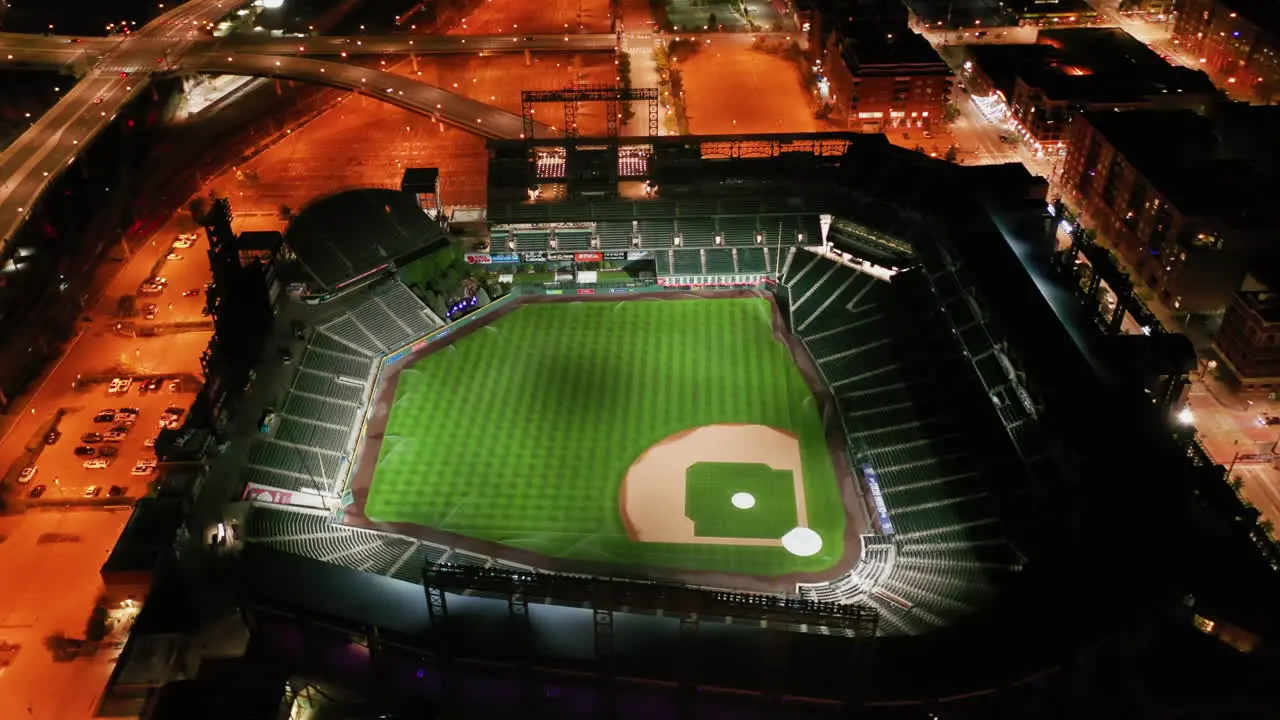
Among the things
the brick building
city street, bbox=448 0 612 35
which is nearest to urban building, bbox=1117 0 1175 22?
city street, bbox=448 0 612 35

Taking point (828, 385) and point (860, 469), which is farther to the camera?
point (828, 385)

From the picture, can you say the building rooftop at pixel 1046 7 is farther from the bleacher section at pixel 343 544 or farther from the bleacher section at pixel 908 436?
the bleacher section at pixel 343 544

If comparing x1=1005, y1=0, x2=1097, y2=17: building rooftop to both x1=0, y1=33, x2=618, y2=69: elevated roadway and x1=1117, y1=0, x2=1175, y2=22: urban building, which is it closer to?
x1=1117, y1=0, x2=1175, y2=22: urban building

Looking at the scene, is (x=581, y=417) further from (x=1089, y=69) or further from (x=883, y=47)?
(x=1089, y=69)

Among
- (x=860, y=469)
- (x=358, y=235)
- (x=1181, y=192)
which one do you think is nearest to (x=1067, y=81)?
(x=1181, y=192)

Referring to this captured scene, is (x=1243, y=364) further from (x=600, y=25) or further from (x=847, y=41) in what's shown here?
(x=600, y=25)

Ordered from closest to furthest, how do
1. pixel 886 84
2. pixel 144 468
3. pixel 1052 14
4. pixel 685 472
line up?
pixel 685 472 → pixel 144 468 → pixel 886 84 → pixel 1052 14
